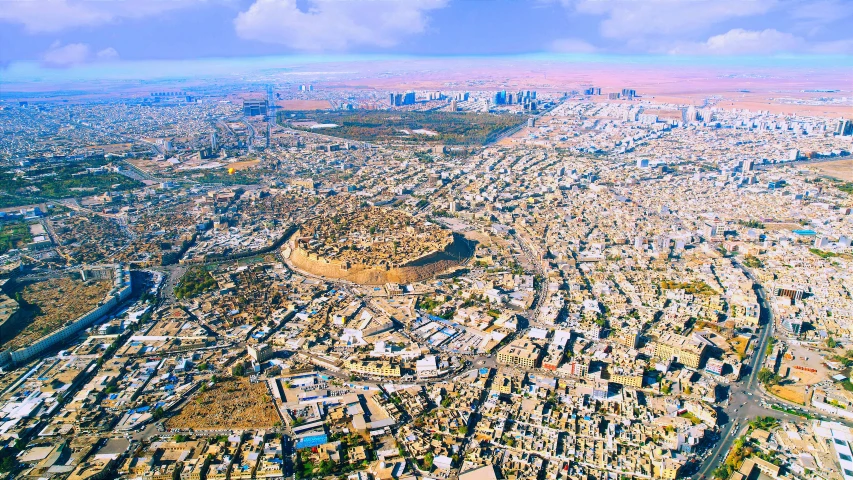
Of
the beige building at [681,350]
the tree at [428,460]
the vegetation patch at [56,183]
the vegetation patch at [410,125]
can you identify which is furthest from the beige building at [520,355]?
the vegetation patch at [410,125]

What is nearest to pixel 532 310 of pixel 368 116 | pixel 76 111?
pixel 368 116

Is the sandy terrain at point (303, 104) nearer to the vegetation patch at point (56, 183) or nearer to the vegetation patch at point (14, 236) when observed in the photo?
the vegetation patch at point (56, 183)

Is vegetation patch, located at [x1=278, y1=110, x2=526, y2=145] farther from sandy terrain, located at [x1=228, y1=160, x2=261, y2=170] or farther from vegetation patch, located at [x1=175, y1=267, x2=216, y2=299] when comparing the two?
vegetation patch, located at [x1=175, y1=267, x2=216, y2=299]

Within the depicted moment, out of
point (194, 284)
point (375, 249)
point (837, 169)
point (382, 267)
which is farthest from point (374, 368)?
point (837, 169)

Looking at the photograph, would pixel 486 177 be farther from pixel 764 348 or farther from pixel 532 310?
pixel 764 348

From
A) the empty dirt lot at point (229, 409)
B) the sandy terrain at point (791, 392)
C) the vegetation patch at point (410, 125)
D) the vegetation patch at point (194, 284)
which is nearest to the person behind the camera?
the empty dirt lot at point (229, 409)

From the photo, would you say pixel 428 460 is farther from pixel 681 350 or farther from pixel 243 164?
pixel 243 164

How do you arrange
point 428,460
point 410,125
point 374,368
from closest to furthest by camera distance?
point 428,460, point 374,368, point 410,125

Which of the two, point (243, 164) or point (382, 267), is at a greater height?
point (382, 267)

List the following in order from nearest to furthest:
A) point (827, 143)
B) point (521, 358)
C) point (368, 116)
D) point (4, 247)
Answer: point (521, 358) → point (4, 247) → point (827, 143) → point (368, 116)

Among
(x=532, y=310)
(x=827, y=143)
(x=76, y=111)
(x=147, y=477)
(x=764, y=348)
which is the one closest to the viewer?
(x=147, y=477)

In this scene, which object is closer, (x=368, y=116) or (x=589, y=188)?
(x=589, y=188)
